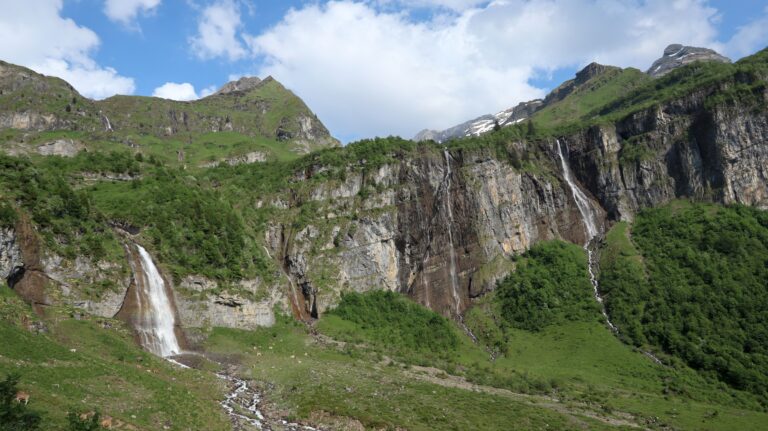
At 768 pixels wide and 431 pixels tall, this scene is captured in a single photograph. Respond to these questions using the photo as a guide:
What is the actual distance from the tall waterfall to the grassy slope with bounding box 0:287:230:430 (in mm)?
6383

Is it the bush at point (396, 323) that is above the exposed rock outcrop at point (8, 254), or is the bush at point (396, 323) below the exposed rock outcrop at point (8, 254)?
below

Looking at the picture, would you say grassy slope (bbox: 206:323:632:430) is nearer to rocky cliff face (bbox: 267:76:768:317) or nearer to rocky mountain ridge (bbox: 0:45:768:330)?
rocky mountain ridge (bbox: 0:45:768:330)

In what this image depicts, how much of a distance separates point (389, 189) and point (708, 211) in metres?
58.6

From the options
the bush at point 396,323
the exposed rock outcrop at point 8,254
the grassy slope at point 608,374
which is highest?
the exposed rock outcrop at point 8,254

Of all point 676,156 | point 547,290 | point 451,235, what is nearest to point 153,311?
point 451,235

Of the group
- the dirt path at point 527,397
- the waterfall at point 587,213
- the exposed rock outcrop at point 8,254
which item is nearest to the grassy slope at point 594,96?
the waterfall at point 587,213

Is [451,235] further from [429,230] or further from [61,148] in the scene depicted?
[61,148]

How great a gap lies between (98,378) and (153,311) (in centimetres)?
2187

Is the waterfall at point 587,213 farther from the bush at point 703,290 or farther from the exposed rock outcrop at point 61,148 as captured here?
the exposed rock outcrop at point 61,148

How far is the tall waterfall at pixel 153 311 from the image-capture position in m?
49.8

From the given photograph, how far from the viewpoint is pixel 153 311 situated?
52594mm

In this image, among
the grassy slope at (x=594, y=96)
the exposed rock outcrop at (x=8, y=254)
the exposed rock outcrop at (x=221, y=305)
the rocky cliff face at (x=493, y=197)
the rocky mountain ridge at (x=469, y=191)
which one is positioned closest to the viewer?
the exposed rock outcrop at (x=8, y=254)

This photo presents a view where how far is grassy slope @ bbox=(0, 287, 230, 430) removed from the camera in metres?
26.9

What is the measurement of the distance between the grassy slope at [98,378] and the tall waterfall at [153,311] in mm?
6383
